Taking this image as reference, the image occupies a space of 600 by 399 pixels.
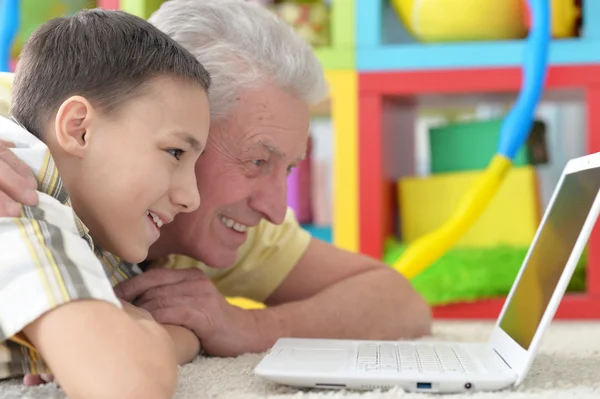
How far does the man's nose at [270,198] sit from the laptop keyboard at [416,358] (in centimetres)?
25

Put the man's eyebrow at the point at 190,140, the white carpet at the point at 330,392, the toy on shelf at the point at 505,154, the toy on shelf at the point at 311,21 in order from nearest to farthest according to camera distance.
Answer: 1. the white carpet at the point at 330,392
2. the man's eyebrow at the point at 190,140
3. the toy on shelf at the point at 505,154
4. the toy on shelf at the point at 311,21

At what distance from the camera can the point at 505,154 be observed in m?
1.82

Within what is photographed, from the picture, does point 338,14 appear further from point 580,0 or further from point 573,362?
point 573,362

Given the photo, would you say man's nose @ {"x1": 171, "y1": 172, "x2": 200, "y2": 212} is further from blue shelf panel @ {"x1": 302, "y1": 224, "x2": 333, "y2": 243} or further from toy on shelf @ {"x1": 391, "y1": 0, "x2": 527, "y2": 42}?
blue shelf panel @ {"x1": 302, "y1": 224, "x2": 333, "y2": 243}

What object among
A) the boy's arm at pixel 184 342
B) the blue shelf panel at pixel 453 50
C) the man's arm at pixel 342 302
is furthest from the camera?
the blue shelf panel at pixel 453 50

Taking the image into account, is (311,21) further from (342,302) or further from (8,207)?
(8,207)

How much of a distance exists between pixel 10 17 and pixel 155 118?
1.25 m

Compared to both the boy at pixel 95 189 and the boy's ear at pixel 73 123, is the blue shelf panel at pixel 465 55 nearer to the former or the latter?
the boy at pixel 95 189

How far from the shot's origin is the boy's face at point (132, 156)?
90cm

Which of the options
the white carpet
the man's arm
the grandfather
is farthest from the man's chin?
the white carpet

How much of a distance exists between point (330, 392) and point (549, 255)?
13.3 inches

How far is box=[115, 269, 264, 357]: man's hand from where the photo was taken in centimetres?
113

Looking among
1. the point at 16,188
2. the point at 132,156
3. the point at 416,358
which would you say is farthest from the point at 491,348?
the point at 16,188

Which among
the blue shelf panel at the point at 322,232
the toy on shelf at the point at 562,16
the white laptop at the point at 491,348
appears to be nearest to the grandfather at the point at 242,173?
the white laptop at the point at 491,348
